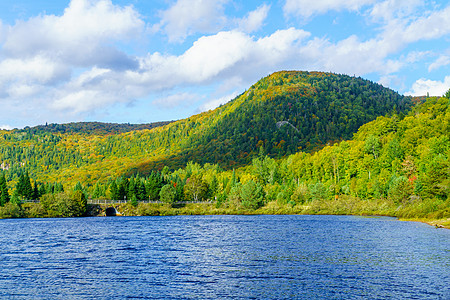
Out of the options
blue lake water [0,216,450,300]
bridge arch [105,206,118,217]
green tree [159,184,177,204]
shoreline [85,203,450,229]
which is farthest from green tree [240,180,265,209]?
blue lake water [0,216,450,300]

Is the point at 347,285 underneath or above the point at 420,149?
underneath

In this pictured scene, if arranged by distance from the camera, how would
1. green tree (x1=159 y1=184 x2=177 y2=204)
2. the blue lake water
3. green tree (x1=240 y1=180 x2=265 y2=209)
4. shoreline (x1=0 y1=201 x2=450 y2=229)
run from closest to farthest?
1. the blue lake water
2. shoreline (x1=0 y1=201 x2=450 y2=229)
3. green tree (x1=240 y1=180 x2=265 y2=209)
4. green tree (x1=159 y1=184 x2=177 y2=204)

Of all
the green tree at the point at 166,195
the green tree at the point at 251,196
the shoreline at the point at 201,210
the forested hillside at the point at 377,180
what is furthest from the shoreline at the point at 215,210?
the green tree at the point at 166,195

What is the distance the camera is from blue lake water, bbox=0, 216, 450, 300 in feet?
109

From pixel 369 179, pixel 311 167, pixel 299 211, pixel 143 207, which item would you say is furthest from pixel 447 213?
pixel 143 207

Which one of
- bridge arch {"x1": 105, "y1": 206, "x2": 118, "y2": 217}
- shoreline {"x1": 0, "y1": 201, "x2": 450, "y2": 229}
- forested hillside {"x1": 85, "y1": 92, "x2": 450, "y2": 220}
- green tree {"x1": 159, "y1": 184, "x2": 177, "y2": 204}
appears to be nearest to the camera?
forested hillside {"x1": 85, "y1": 92, "x2": 450, "y2": 220}

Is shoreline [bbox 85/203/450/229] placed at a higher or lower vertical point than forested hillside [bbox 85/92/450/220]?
lower

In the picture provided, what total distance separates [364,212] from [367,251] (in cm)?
9361

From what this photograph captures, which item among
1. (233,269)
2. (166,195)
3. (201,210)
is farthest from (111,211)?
(233,269)

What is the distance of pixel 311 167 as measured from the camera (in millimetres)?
194375

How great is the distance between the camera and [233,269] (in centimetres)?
4331

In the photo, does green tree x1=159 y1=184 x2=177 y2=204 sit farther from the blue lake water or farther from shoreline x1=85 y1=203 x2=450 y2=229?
the blue lake water

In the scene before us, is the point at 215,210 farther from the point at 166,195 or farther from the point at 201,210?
the point at 166,195

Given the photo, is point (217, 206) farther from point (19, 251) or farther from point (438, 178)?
point (19, 251)
